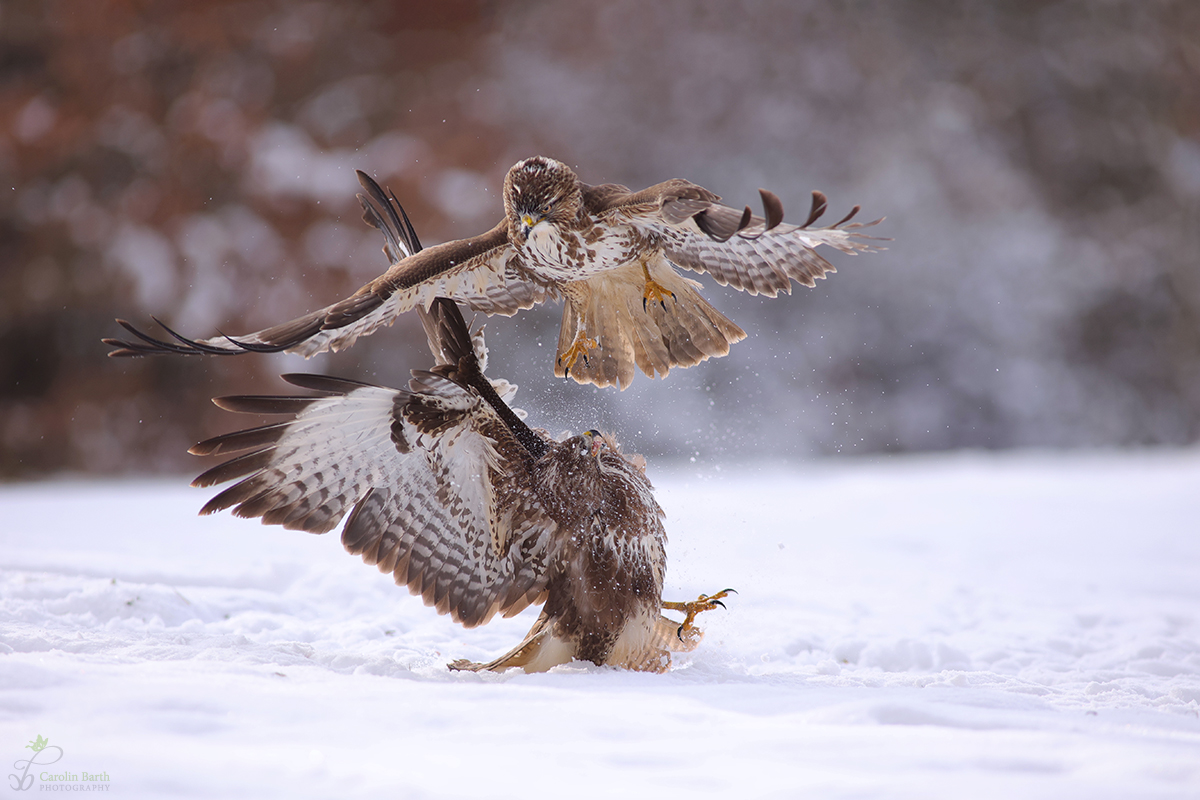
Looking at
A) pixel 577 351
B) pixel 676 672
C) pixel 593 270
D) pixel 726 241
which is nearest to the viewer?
pixel 726 241

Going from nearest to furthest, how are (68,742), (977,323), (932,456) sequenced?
(68,742) → (932,456) → (977,323)

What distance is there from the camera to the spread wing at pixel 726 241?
8.22ft

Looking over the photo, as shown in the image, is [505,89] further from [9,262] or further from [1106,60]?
[1106,60]

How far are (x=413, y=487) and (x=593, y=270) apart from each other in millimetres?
986

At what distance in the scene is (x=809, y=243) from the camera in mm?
3146

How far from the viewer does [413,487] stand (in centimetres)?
274

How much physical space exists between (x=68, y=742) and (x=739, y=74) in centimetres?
1200

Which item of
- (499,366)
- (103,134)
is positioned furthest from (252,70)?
(499,366)

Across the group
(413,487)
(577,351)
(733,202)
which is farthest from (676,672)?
(733,202)

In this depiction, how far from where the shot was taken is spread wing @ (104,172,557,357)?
247 centimetres

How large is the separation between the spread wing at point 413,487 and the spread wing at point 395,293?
0.60 feet

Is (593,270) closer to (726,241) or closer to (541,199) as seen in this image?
(541,199)

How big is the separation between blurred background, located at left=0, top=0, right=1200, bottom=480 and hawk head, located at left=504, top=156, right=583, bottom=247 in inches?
271

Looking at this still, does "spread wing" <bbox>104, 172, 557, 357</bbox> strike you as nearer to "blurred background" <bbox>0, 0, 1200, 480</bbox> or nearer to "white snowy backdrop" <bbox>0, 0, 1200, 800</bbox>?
"white snowy backdrop" <bbox>0, 0, 1200, 800</bbox>
